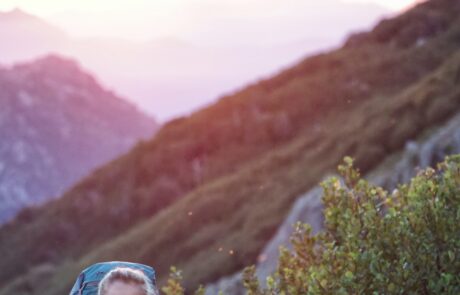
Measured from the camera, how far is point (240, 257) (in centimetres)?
3338

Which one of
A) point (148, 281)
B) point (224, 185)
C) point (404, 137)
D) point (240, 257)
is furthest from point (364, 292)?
point (224, 185)

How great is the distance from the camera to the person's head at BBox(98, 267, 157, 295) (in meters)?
4.64

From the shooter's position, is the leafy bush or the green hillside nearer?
the leafy bush

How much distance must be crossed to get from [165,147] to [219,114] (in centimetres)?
616

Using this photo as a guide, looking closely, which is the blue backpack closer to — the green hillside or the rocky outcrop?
the rocky outcrop

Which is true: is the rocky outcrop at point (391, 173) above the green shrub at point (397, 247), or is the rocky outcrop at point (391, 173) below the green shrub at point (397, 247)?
below

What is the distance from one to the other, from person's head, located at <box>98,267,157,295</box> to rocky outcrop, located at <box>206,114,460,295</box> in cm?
1772

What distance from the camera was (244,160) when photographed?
5747cm

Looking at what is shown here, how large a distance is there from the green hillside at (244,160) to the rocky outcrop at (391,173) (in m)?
1.72

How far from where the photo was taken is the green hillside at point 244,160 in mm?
35031

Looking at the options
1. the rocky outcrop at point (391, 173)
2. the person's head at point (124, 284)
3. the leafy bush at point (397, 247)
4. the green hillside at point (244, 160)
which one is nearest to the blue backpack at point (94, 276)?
the person's head at point (124, 284)

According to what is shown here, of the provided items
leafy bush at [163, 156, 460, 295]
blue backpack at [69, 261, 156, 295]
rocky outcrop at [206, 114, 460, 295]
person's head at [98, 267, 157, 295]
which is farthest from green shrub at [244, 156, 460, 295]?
rocky outcrop at [206, 114, 460, 295]

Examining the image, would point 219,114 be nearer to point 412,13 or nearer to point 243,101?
point 243,101

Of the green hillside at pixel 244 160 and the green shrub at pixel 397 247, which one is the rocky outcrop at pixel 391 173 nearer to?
the green hillside at pixel 244 160
